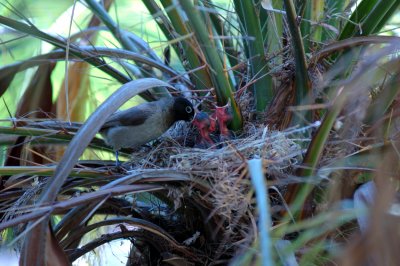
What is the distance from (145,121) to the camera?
2.72m

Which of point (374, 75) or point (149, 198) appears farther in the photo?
point (149, 198)

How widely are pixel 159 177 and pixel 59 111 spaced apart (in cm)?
125

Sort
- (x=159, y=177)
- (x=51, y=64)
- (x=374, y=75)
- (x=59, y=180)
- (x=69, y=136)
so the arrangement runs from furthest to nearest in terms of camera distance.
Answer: (x=51, y=64), (x=69, y=136), (x=159, y=177), (x=59, y=180), (x=374, y=75)

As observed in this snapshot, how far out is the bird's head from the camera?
98.7 inches

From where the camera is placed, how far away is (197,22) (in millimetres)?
1685

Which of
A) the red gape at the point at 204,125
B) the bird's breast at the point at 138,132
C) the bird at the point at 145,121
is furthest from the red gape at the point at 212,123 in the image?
the bird's breast at the point at 138,132

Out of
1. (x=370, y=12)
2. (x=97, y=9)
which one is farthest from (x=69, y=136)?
(x=370, y=12)

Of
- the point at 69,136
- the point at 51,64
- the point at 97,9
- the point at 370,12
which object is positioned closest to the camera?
the point at 370,12

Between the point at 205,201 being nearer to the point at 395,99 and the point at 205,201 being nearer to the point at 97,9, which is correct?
the point at 395,99

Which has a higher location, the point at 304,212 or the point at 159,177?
the point at 159,177

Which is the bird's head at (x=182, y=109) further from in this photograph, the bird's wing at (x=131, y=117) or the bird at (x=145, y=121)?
the bird's wing at (x=131, y=117)

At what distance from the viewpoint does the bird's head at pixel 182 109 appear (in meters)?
2.51

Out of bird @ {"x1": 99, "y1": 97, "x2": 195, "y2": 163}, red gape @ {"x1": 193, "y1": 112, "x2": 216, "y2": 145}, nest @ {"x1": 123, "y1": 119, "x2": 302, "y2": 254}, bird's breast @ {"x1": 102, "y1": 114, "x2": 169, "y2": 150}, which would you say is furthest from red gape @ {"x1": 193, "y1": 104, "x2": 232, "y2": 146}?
bird's breast @ {"x1": 102, "y1": 114, "x2": 169, "y2": 150}

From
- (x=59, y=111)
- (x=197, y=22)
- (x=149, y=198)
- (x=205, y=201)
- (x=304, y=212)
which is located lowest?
(x=304, y=212)
